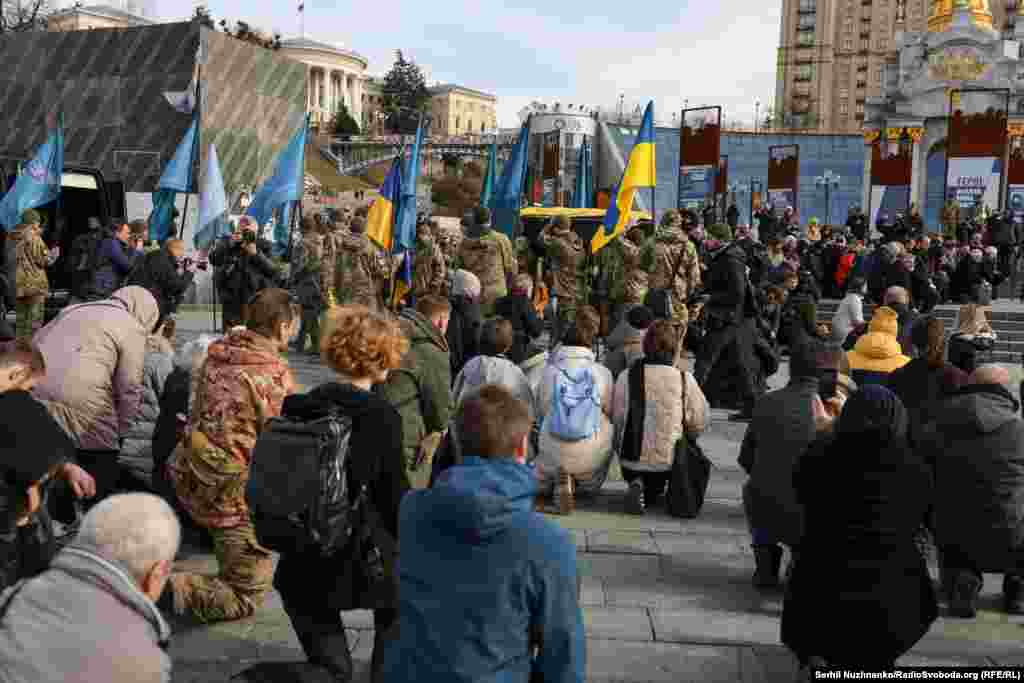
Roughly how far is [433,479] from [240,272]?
7.66 meters

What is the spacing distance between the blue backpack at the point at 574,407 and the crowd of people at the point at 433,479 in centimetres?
1

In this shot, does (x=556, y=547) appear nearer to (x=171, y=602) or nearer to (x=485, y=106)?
(x=171, y=602)

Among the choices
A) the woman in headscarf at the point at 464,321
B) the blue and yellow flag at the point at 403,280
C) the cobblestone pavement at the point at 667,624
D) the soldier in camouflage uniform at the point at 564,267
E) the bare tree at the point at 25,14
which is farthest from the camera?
the bare tree at the point at 25,14

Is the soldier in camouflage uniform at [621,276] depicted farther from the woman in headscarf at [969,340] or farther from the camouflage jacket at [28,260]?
the camouflage jacket at [28,260]

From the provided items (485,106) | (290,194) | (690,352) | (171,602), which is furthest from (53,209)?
(485,106)

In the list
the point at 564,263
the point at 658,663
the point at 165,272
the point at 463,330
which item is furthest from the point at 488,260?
the point at 658,663

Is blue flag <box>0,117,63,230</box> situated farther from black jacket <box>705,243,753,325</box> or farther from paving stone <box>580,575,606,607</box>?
paving stone <box>580,575,606,607</box>

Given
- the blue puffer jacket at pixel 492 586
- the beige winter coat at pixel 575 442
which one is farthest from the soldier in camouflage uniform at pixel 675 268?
the blue puffer jacket at pixel 492 586

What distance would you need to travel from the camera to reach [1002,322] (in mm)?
18969

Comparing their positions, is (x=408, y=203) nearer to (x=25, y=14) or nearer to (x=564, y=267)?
(x=564, y=267)

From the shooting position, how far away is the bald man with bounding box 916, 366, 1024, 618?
17.4ft

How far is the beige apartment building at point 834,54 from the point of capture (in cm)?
11244

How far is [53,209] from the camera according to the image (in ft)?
50.8

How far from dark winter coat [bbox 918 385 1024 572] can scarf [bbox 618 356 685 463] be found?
2052 mm
